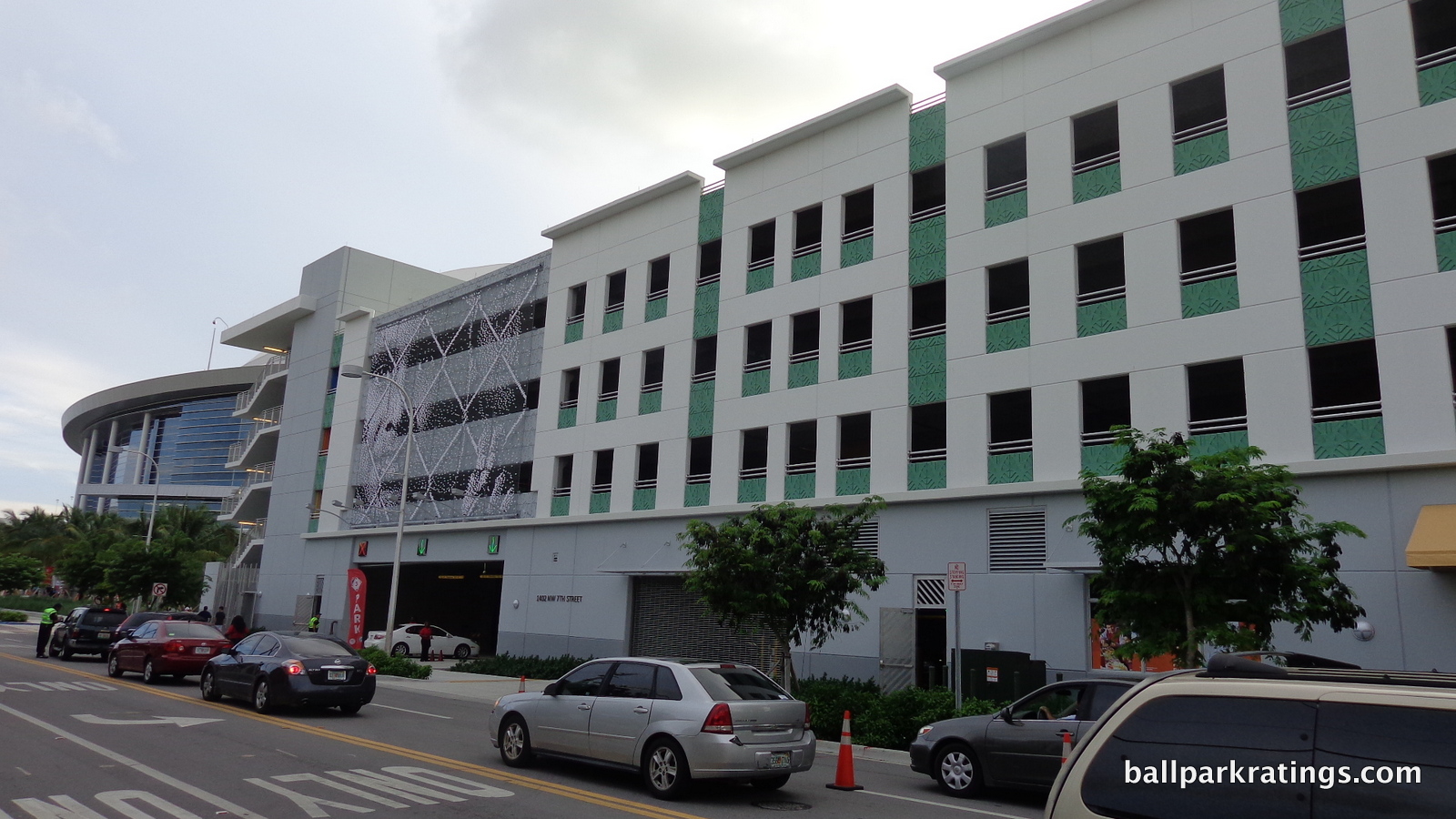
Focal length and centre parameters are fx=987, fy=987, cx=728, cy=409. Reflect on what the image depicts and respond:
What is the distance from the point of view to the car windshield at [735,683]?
11.0 m

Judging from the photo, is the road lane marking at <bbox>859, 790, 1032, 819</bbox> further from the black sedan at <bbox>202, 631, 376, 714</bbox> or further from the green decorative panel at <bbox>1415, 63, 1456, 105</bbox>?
the green decorative panel at <bbox>1415, 63, 1456, 105</bbox>

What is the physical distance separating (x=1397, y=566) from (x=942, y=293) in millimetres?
11341

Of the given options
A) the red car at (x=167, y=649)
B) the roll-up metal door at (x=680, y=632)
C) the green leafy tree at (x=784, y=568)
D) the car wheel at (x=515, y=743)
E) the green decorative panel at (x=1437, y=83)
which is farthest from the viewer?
the roll-up metal door at (x=680, y=632)

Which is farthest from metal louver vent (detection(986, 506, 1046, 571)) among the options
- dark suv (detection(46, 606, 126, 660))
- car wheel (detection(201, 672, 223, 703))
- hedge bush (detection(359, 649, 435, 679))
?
dark suv (detection(46, 606, 126, 660))

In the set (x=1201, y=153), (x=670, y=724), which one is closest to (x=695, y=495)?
(x=1201, y=153)

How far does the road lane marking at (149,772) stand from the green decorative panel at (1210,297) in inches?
730

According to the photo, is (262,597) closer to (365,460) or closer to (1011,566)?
(365,460)

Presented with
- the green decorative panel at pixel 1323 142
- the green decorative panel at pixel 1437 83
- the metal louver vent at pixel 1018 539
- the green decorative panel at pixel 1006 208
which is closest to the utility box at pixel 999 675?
the metal louver vent at pixel 1018 539

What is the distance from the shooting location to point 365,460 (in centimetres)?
4319

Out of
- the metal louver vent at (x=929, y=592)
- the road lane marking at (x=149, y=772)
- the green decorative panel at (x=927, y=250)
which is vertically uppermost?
the green decorative panel at (x=927, y=250)

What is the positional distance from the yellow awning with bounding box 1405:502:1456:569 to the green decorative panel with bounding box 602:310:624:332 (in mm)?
23097

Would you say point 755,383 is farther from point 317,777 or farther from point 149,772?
point 149,772

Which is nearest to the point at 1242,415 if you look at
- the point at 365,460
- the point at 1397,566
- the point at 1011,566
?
the point at 1397,566

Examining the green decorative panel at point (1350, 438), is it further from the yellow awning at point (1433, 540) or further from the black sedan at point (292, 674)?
the black sedan at point (292, 674)
